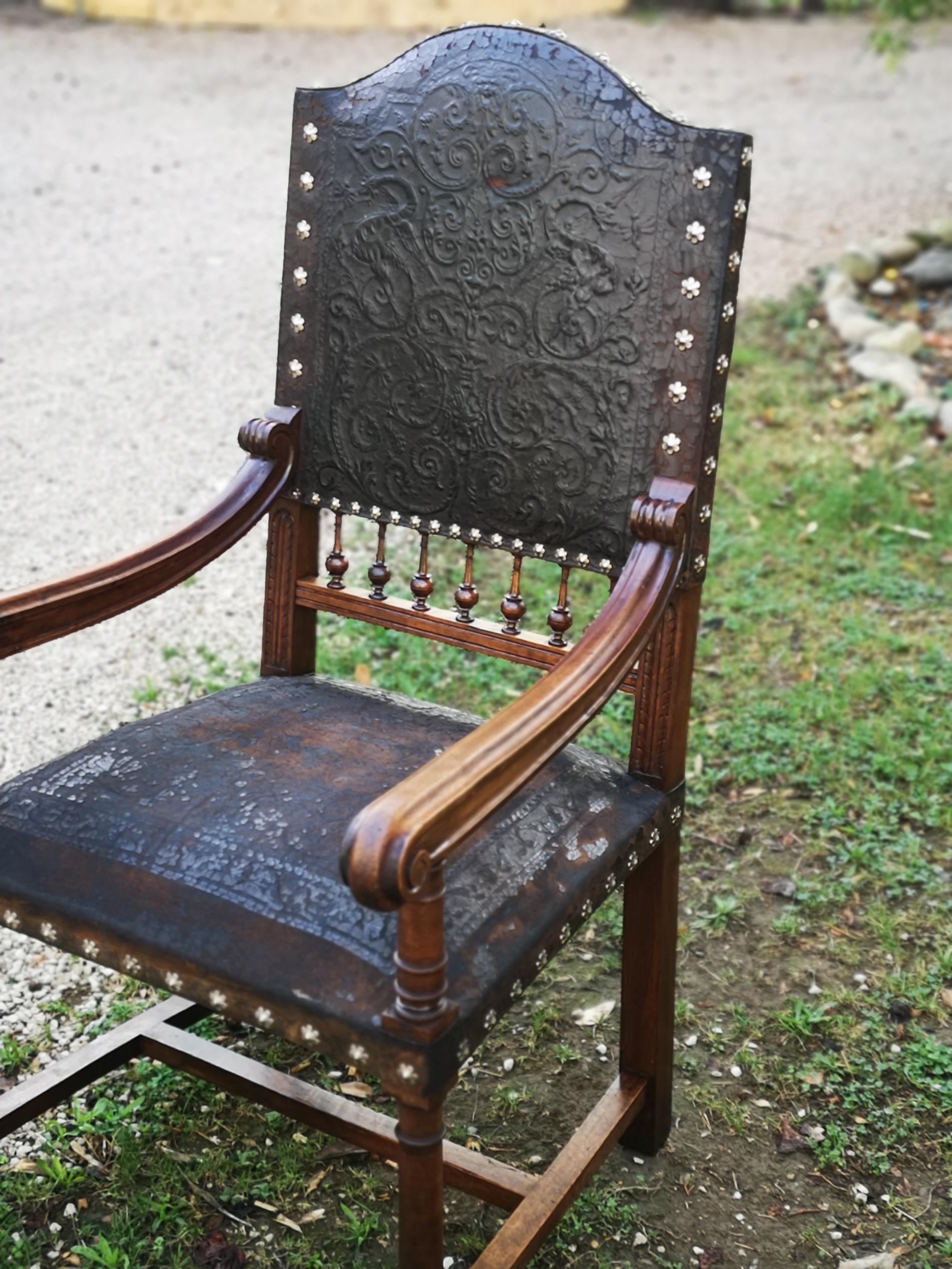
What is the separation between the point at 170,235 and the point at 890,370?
3601 mm

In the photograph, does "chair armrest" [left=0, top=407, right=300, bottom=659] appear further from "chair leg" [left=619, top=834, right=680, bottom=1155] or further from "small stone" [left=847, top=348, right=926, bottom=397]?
"small stone" [left=847, top=348, right=926, bottom=397]

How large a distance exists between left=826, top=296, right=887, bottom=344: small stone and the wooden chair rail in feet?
14.2

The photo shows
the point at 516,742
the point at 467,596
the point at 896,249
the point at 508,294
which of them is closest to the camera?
the point at 516,742

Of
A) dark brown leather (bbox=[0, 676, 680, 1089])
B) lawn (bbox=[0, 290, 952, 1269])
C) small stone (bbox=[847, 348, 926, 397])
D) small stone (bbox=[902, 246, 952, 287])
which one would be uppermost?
small stone (bbox=[902, 246, 952, 287])

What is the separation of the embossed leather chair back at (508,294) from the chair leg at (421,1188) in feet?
2.65

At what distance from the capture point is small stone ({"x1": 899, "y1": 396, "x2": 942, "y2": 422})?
17.2 feet

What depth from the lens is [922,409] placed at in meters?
5.29

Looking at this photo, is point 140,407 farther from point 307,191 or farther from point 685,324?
point 685,324

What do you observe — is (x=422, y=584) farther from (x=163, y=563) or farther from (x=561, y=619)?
(x=163, y=563)

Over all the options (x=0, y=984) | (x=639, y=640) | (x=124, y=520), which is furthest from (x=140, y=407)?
(x=639, y=640)

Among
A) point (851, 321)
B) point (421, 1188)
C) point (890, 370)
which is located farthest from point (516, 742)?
point (851, 321)

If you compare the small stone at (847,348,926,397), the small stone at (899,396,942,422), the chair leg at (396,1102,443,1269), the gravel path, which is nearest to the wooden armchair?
the chair leg at (396,1102,443,1269)

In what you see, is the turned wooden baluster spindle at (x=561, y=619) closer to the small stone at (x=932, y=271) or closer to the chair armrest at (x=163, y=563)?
the chair armrest at (x=163, y=563)

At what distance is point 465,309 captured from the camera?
6.63 ft
